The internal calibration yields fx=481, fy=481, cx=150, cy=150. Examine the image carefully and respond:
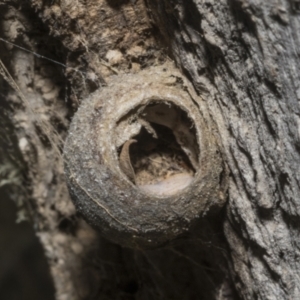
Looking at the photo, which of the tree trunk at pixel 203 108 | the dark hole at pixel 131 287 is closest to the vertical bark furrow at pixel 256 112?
the tree trunk at pixel 203 108

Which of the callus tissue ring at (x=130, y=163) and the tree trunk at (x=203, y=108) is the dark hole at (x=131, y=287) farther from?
the callus tissue ring at (x=130, y=163)

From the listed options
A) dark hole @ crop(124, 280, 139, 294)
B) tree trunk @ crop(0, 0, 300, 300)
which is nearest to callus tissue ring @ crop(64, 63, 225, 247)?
tree trunk @ crop(0, 0, 300, 300)

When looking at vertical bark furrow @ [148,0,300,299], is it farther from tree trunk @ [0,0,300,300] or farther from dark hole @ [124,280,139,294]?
dark hole @ [124,280,139,294]

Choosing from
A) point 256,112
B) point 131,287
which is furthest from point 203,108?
point 131,287

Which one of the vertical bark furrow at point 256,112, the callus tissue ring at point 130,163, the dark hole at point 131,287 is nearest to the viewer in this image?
the vertical bark furrow at point 256,112

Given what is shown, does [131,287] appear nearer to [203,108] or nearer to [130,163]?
[130,163]

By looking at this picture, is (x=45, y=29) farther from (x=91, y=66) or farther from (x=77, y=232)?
(x=77, y=232)

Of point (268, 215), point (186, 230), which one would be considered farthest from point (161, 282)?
point (268, 215)
